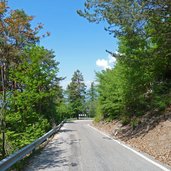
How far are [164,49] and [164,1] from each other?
406cm

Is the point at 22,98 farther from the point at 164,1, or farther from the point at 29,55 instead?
the point at 164,1

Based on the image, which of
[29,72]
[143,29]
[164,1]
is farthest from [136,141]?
[29,72]

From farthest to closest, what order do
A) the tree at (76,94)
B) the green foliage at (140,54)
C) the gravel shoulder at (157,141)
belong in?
the tree at (76,94) → the green foliage at (140,54) → the gravel shoulder at (157,141)

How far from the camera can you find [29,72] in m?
21.4

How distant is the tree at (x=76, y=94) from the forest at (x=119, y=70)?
71.1 meters

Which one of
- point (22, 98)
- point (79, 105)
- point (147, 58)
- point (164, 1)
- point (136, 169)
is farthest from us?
point (79, 105)

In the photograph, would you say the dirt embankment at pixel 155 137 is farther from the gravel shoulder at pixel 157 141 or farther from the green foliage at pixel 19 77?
the green foliage at pixel 19 77

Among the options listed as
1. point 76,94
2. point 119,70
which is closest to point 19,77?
point 119,70

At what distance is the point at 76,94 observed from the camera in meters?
107

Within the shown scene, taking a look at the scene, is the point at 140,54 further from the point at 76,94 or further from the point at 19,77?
the point at 76,94

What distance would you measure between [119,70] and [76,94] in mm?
83650

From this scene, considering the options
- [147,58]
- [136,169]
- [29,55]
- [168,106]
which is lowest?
[136,169]

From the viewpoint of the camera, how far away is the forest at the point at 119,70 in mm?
14914

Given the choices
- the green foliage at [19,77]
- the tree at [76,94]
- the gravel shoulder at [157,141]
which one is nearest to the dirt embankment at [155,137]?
the gravel shoulder at [157,141]
